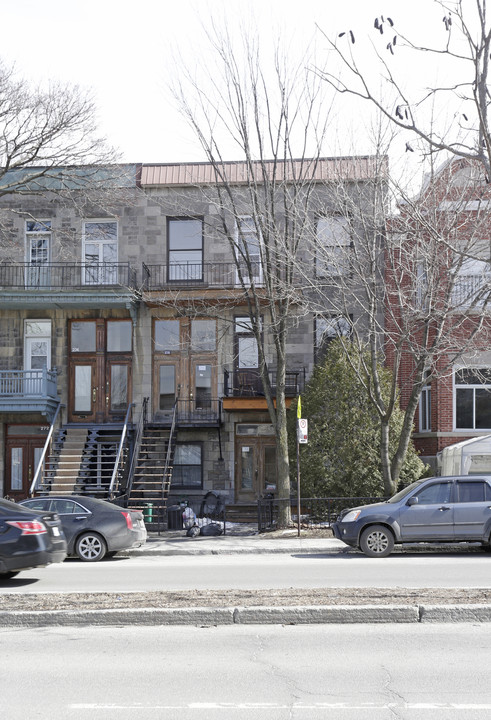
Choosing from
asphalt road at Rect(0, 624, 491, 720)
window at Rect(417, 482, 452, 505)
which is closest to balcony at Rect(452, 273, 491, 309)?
window at Rect(417, 482, 452, 505)

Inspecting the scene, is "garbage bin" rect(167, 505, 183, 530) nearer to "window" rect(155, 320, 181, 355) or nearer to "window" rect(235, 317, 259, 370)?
"window" rect(235, 317, 259, 370)

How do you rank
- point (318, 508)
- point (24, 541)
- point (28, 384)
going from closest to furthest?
point (24, 541) < point (318, 508) < point (28, 384)

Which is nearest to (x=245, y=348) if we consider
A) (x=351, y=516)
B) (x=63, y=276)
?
(x=63, y=276)

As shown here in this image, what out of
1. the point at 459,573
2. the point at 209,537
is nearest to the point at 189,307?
the point at 209,537

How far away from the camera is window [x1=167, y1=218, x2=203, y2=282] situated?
2638cm

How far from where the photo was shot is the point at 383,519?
616 inches

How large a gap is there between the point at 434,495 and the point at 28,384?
14.6 metres

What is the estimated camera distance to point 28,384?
2575 cm

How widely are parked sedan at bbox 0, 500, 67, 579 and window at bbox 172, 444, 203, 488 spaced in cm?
1362

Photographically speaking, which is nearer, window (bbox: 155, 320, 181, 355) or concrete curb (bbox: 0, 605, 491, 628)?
concrete curb (bbox: 0, 605, 491, 628)

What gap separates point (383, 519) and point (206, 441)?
1111 centimetres

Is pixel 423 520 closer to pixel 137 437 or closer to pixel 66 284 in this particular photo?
pixel 137 437

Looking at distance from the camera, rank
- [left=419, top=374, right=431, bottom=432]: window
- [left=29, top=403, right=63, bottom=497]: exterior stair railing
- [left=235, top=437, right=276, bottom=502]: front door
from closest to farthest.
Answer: [left=29, top=403, right=63, bottom=497]: exterior stair railing
[left=419, top=374, right=431, bottom=432]: window
[left=235, top=437, right=276, bottom=502]: front door

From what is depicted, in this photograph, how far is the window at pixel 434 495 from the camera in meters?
15.9
